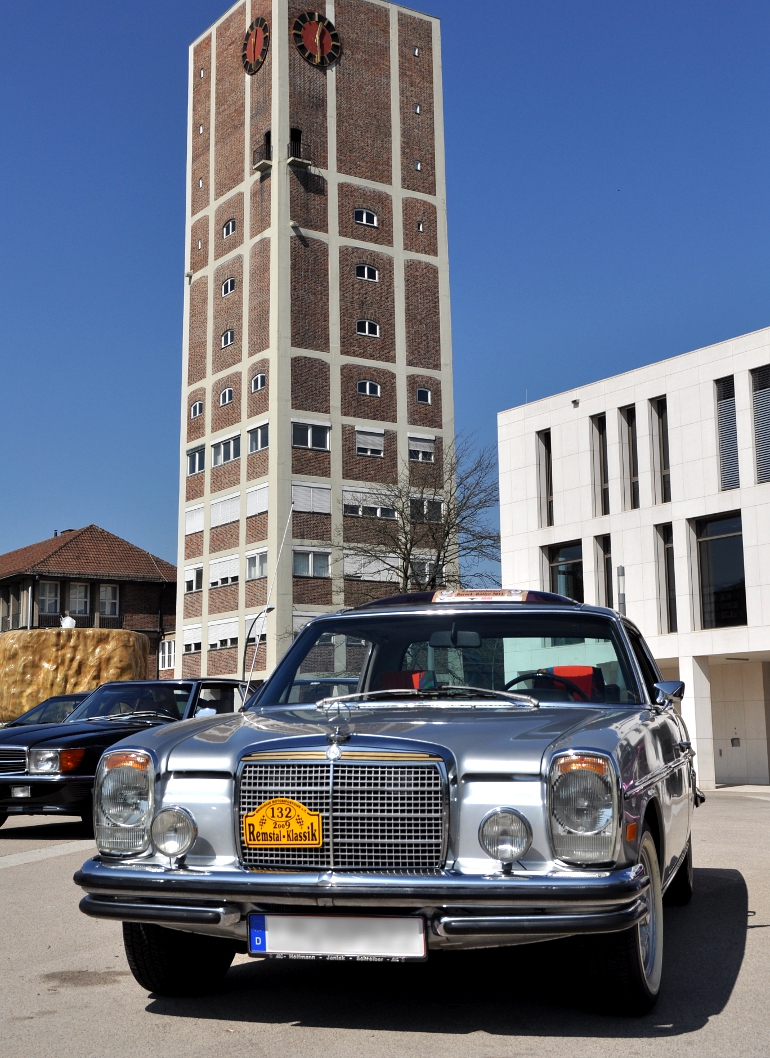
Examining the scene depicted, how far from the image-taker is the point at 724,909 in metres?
7.82

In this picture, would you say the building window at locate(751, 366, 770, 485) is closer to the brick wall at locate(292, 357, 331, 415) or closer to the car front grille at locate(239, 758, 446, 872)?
the brick wall at locate(292, 357, 331, 415)

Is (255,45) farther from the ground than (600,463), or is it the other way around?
(255,45)

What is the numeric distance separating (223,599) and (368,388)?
1162 cm

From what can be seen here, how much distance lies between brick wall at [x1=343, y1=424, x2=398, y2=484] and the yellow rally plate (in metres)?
50.9

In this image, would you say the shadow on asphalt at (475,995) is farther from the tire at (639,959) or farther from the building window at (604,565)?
the building window at (604,565)

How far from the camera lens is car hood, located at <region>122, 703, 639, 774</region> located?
4625 mm

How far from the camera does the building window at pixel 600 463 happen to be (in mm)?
35688

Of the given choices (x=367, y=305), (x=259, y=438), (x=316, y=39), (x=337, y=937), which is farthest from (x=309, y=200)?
(x=337, y=937)

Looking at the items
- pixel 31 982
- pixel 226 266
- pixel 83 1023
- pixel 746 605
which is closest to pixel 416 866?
pixel 83 1023

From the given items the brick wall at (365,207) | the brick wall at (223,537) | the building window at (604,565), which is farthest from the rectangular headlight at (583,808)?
the brick wall at (365,207)

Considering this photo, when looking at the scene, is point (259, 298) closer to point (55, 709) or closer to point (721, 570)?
point (721, 570)

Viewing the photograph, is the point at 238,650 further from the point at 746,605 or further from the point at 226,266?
the point at 746,605

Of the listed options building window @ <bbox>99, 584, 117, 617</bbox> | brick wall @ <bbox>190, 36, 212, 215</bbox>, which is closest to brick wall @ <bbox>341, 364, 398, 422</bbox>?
brick wall @ <bbox>190, 36, 212, 215</bbox>

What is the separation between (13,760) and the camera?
507 inches
